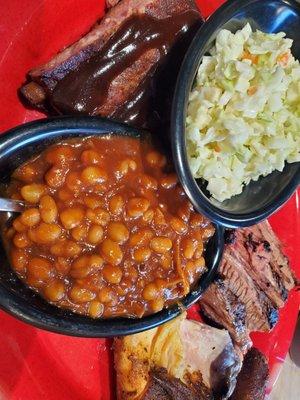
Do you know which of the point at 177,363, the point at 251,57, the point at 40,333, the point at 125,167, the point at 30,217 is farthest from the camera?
the point at 177,363

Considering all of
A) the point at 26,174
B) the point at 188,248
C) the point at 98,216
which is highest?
the point at 26,174

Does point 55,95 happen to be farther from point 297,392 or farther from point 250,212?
point 297,392

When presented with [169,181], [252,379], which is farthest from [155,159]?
[252,379]

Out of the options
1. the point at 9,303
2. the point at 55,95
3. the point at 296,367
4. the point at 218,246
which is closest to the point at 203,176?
the point at 218,246

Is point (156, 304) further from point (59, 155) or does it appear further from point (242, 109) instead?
point (242, 109)

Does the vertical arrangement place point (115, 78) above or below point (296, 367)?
above

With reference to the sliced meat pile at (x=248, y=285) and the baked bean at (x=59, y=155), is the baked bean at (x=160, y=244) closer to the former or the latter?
the baked bean at (x=59, y=155)
